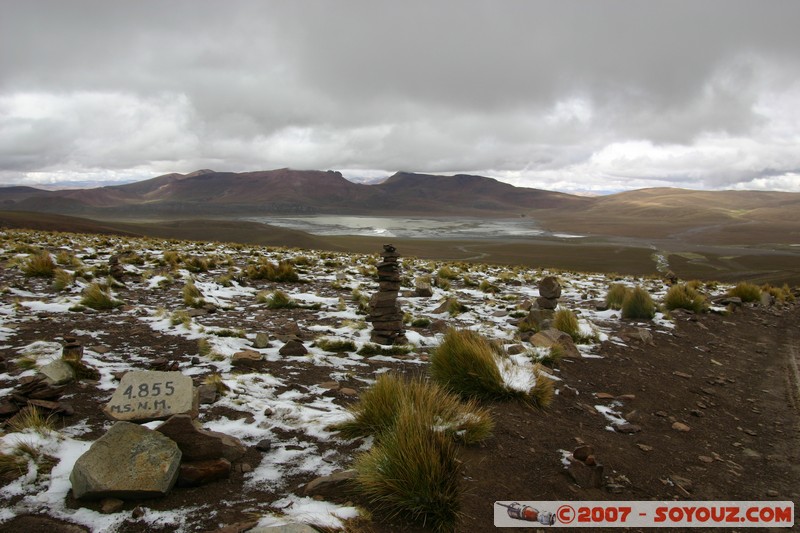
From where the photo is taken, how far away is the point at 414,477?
3.00m

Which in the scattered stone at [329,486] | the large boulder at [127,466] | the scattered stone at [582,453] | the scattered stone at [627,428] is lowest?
the scattered stone at [627,428]

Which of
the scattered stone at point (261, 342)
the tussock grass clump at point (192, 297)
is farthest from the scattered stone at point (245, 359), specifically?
the tussock grass clump at point (192, 297)

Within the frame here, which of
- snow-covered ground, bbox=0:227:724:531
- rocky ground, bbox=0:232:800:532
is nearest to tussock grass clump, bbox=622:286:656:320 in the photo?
snow-covered ground, bbox=0:227:724:531

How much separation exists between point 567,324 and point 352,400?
4.61m

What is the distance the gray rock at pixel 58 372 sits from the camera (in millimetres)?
4531

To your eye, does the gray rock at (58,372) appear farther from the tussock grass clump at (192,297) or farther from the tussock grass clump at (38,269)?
the tussock grass clump at (38,269)

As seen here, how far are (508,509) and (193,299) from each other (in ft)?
25.3

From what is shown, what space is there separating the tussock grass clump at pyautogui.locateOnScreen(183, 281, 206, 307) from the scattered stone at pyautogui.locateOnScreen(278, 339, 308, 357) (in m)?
3.40

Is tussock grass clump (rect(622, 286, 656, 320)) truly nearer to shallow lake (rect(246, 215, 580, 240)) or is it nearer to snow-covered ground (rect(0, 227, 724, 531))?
snow-covered ground (rect(0, 227, 724, 531))

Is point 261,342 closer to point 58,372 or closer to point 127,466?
point 58,372

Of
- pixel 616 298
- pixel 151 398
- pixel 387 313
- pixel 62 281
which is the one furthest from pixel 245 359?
pixel 616 298

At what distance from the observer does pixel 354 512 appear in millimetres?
2930

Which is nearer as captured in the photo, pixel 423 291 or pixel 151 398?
pixel 151 398

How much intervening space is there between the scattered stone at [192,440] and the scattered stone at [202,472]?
5 cm
